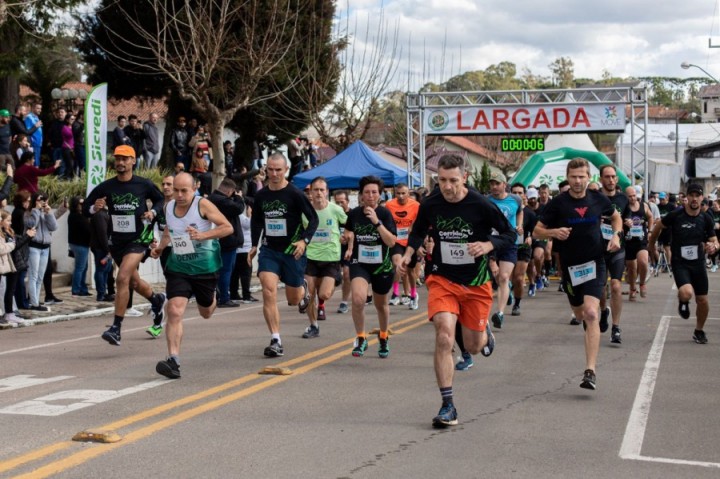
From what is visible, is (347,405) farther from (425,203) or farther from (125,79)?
(125,79)

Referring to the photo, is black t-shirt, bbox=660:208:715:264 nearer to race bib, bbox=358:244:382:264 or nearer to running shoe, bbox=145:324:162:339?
race bib, bbox=358:244:382:264

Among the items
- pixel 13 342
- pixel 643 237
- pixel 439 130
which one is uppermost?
pixel 439 130

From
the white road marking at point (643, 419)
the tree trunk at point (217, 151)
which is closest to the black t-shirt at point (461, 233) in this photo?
the white road marking at point (643, 419)

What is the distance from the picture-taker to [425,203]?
8281mm

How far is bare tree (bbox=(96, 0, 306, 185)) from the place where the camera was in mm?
25281

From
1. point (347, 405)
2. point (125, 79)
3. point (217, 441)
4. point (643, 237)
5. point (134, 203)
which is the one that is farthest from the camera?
point (125, 79)

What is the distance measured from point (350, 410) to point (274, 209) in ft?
12.0

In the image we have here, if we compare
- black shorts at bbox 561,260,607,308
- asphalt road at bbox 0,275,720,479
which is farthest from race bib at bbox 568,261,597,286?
asphalt road at bbox 0,275,720,479

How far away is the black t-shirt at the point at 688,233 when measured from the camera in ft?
42.1

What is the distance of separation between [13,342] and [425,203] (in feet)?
22.4

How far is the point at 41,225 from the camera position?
54.2 ft

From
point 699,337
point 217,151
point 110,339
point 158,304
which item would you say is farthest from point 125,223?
point 217,151

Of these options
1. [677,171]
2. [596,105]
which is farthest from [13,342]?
[677,171]

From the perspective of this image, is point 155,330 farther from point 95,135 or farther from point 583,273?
point 95,135
